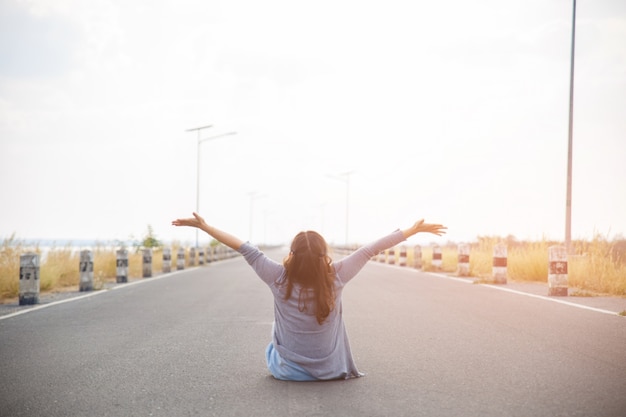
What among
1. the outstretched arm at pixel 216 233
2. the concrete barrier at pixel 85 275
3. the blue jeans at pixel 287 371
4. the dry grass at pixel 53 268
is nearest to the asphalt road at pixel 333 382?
the blue jeans at pixel 287 371

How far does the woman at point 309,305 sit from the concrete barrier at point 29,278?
6818 mm

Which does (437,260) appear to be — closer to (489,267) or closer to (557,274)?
(489,267)

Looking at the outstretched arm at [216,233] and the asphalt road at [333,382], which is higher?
the outstretched arm at [216,233]

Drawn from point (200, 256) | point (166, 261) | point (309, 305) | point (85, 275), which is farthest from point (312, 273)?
point (200, 256)

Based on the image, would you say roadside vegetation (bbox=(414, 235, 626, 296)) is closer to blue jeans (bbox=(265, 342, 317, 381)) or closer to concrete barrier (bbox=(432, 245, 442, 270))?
concrete barrier (bbox=(432, 245, 442, 270))

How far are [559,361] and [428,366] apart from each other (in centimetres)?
114

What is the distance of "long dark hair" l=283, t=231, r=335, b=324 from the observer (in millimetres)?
A: 4891

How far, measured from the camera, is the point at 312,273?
16.2 feet

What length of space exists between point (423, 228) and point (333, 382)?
1.39 meters

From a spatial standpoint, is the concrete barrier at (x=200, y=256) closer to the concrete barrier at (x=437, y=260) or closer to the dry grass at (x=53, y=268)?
the dry grass at (x=53, y=268)

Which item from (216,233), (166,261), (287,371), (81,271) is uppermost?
(216,233)

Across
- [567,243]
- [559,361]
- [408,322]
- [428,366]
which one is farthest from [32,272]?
[567,243]

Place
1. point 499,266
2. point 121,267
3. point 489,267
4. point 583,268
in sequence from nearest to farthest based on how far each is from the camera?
point 583,268 → point 499,266 → point 121,267 → point 489,267

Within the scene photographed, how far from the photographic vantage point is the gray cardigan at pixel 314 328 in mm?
5062
